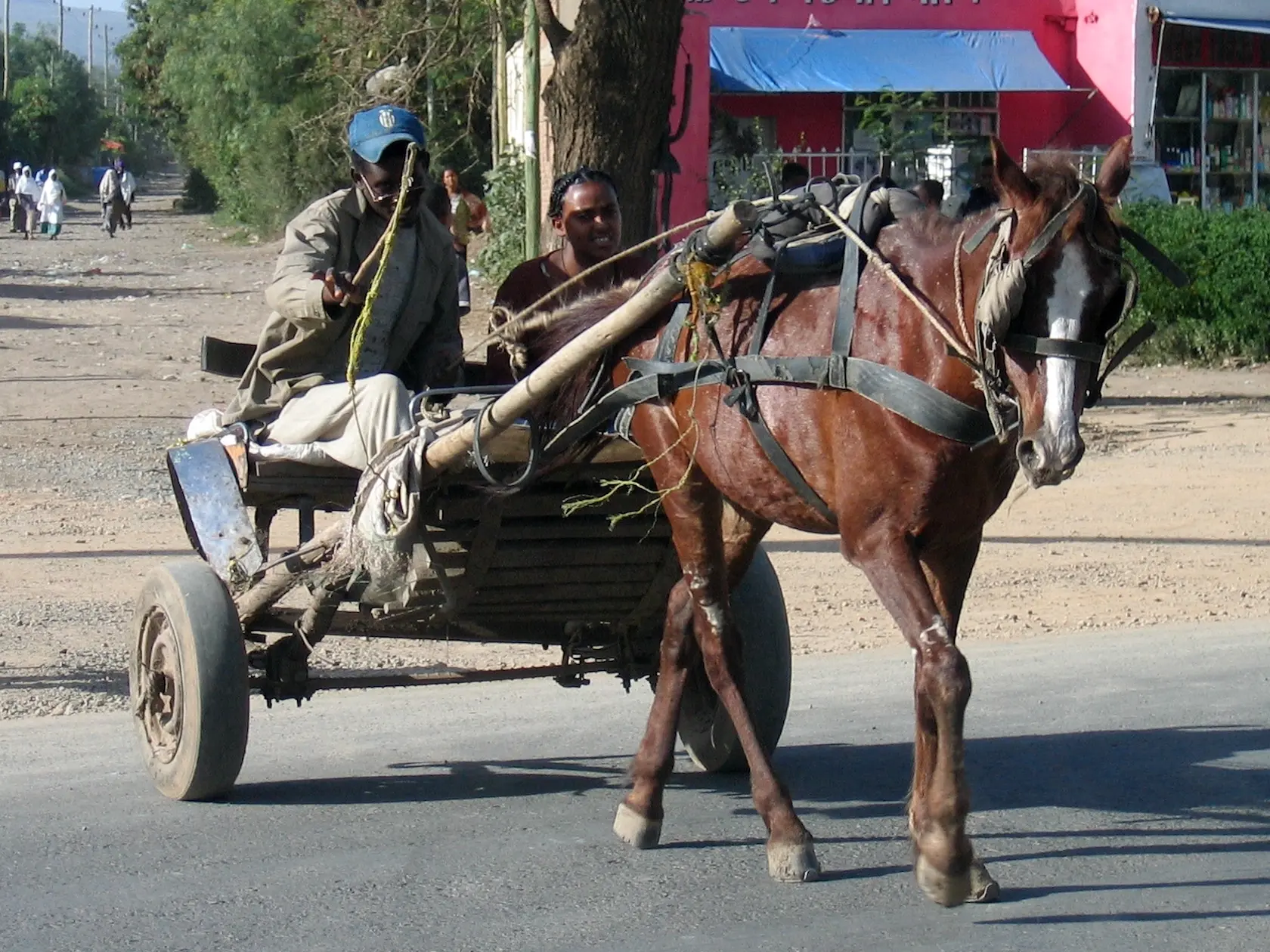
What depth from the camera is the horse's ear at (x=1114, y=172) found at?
12.9 feet

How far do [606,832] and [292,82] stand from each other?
125 feet

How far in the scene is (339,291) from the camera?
17.2 ft

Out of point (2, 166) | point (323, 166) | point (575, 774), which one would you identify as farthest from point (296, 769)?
point (2, 166)

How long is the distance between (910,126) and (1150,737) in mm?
10458

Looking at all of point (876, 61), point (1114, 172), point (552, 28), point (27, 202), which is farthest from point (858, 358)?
point (27, 202)

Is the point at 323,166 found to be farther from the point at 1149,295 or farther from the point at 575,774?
the point at 575,774

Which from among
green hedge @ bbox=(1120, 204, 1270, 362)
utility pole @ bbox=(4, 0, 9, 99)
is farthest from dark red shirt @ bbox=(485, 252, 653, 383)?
utility pole @ bbox=(4, 0, 9, 99)

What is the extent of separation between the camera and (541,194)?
13.2 metres

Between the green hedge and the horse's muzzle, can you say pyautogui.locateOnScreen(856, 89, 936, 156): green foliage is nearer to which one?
the green hedge

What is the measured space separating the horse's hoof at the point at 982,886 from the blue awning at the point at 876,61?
16858mm

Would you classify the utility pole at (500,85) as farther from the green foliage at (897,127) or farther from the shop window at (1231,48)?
the shop window at (1231,48)

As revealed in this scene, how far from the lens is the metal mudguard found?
17.4 ft

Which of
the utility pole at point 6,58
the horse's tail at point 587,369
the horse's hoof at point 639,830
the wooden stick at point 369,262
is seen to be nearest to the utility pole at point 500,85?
the wooden stick at point 369,262

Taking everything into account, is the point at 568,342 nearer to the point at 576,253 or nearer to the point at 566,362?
the point at 566,362
